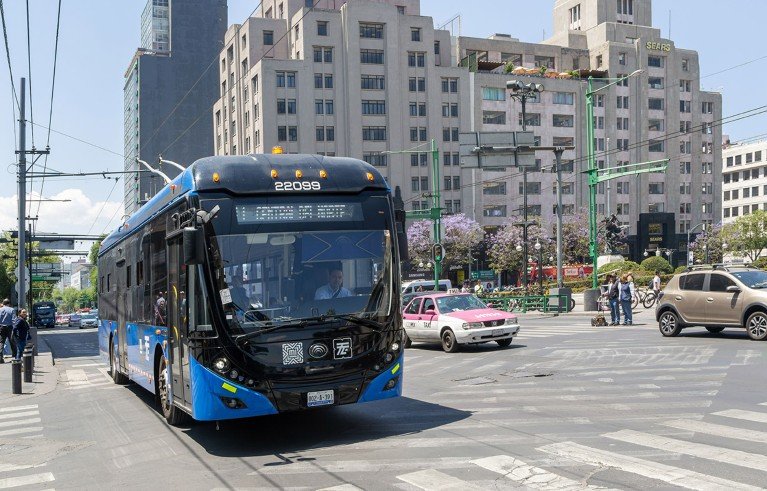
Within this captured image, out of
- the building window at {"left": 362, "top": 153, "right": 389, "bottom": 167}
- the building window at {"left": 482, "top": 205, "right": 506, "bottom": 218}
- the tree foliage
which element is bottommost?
the tree foliage

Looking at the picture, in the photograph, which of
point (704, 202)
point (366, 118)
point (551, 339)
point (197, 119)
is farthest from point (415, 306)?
point (197, 119)

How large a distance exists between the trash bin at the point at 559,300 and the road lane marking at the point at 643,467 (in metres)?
30.0

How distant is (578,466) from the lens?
7699 millimetres

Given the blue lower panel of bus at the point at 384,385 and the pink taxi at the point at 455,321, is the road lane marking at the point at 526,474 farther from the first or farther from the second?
the pink taxi at the point at 455,321

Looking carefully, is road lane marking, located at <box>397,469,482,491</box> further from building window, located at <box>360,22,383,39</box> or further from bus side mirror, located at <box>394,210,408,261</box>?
building window, located at <box>360,22,383,39</box>

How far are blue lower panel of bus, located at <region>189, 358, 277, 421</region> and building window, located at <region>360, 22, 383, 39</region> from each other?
3133 inches

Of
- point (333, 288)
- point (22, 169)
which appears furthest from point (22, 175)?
point (333, 288)

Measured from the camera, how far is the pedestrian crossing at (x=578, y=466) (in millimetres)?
7105

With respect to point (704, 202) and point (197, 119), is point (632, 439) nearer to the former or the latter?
point (704, 202)

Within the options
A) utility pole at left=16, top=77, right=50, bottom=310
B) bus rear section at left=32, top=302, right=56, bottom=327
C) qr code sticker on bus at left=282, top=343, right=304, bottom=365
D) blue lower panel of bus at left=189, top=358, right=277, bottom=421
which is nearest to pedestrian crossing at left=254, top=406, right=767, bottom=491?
Result: blue lower panel of bus at left=189, top=358, right=277, bottom=421

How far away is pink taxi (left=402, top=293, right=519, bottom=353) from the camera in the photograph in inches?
816

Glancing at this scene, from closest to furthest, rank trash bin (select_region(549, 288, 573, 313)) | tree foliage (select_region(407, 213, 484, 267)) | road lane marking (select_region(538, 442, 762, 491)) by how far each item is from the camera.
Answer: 1. road lane marking (select_region(538, 442, 762, 491))
2. trash bin (select_region(549, 288, 573, 313))
3. tree foliage (select_region(407, 213, 484, 267))

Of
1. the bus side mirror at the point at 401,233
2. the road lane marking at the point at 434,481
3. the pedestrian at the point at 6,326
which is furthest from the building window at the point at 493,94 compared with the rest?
the road lane marking at the point at 434,481

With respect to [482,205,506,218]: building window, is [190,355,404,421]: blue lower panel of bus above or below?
below
